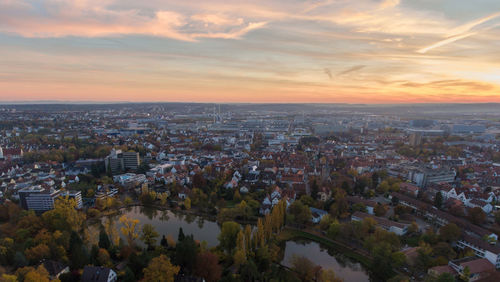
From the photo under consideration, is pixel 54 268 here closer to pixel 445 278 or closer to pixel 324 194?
pixel 445 278

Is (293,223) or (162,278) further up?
(162,278)

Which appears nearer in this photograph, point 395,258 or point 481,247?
point 395,258

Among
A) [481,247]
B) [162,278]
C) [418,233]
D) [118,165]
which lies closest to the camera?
[162,278]

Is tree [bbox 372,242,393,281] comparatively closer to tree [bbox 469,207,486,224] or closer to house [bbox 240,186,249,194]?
tree [bbox 469,207,486,224]

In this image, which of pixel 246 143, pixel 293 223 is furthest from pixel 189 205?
pixel 246 143

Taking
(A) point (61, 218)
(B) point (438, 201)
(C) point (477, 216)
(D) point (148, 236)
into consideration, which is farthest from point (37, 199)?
(C) point (477, 216)

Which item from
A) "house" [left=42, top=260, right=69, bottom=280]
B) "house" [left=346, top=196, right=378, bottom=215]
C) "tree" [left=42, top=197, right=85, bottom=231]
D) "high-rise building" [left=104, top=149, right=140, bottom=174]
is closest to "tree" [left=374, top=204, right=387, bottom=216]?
"house" [left=346, top=196, right=378, bottom=215]

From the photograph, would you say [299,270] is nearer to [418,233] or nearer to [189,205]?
[418,233]

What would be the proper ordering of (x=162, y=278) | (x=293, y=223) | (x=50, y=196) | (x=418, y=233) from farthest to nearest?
(x=50, y=196) → (x=293, y=223) → (x=418, y=233) → (x=162, y=278)
